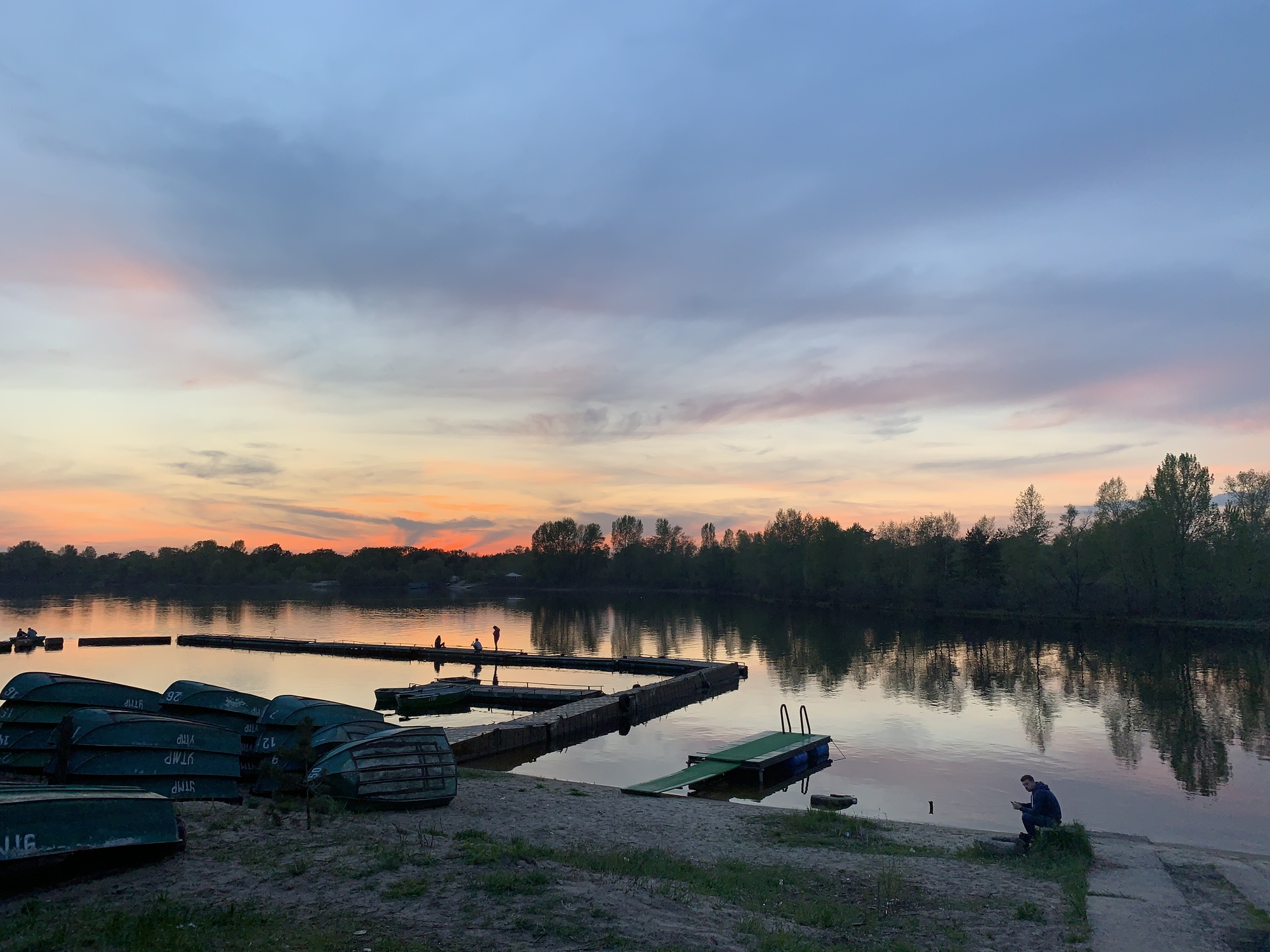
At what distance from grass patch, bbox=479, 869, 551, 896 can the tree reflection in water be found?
71.9 feet

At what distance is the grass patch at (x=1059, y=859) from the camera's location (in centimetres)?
1217

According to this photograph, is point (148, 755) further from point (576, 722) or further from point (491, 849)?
point (576, 722)

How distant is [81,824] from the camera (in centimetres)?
994

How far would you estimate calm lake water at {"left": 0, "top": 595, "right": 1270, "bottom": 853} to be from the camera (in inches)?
929

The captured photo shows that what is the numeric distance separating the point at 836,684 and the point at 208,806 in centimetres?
3720

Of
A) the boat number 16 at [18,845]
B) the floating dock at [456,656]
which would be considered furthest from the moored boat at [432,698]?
the boat number 16 at [18,845]

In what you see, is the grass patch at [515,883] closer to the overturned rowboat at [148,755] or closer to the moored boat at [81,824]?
the moored boat at [81,824]

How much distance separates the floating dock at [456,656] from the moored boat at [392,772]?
3311 centimetres

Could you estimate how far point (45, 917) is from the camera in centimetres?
859

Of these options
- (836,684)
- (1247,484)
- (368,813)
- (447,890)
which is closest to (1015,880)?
(447,890)

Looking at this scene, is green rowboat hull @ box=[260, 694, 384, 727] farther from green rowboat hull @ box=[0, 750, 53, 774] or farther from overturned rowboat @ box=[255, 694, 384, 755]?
green rowboat hull @ box=[0, 750, 53, 774]

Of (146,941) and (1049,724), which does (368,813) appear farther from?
(1049,724)

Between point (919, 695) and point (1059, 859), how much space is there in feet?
98.7

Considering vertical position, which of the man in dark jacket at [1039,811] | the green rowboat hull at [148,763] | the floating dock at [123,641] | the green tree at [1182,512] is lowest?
the floating dock at [123,641]
